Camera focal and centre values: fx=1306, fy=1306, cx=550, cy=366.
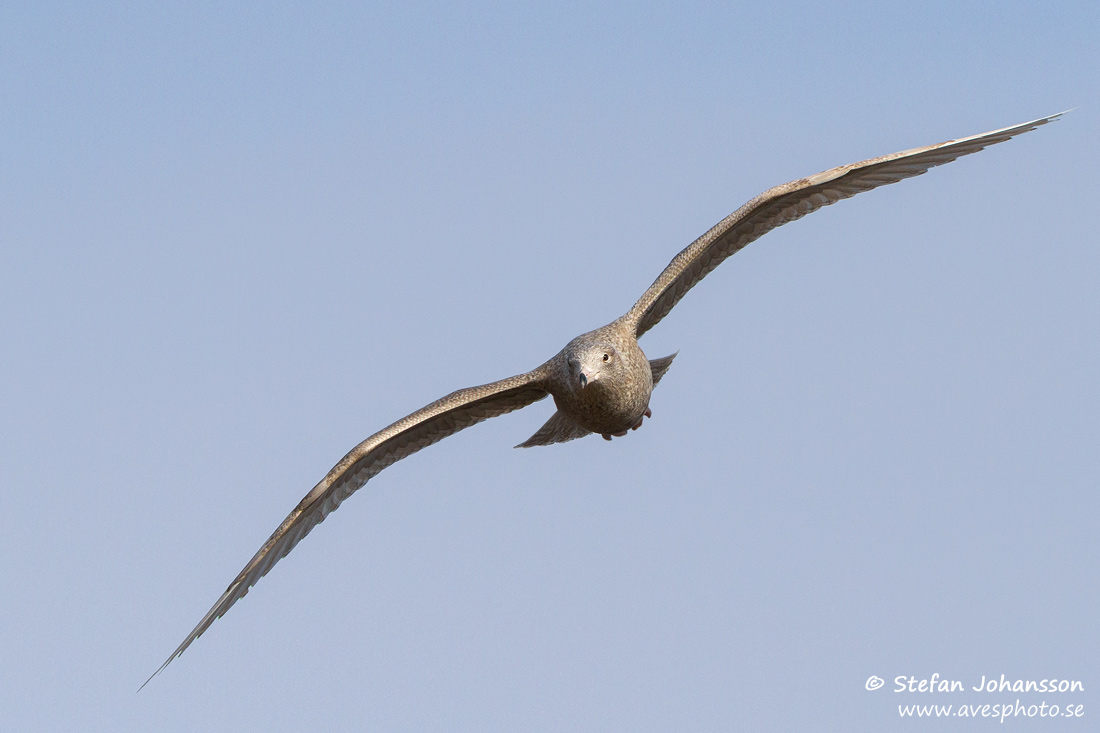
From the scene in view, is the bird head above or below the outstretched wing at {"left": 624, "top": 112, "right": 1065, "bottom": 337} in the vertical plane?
below

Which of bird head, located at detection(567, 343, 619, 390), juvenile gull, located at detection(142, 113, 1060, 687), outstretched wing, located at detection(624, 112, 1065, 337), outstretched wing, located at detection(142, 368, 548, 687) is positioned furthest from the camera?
outstretched wing, located at detection(624, 112, 1065, 337)

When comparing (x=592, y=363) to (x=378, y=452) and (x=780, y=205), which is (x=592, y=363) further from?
(x=780, y=205)

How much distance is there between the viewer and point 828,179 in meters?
13.6

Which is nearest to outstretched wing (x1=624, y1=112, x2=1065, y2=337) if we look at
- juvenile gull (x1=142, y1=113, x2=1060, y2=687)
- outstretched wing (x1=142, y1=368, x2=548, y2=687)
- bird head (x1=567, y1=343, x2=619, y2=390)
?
juvenile gull (x1=142, y1=113, x2=1060, y2=687)

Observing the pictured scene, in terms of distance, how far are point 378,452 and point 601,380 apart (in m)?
2.93

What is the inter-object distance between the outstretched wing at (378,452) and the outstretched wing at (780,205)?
1.53 metres

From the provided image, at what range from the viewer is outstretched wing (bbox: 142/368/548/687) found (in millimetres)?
13289

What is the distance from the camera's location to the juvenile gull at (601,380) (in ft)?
42.0

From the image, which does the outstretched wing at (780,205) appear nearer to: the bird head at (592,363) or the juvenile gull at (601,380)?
the juvenile gull at (601,380)

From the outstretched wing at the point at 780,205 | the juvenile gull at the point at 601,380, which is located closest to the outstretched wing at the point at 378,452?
the juvenile gull at the point at 601,380

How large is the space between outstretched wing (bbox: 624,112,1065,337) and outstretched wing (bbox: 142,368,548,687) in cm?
153

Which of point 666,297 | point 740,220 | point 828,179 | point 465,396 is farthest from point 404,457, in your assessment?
point 828,179

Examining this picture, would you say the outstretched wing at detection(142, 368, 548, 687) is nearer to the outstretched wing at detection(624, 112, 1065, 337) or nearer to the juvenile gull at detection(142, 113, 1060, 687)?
the juvenile gull at detection(142, 113, 1060, 687)

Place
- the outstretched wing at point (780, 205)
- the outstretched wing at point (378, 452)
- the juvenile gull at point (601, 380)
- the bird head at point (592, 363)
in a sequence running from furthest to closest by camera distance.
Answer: the outstretched wing at point (780, 205) → the outstretched wing at point (378, 452) → the juvenile gull at point (601, 380) → the bird head at point (592, 363)
